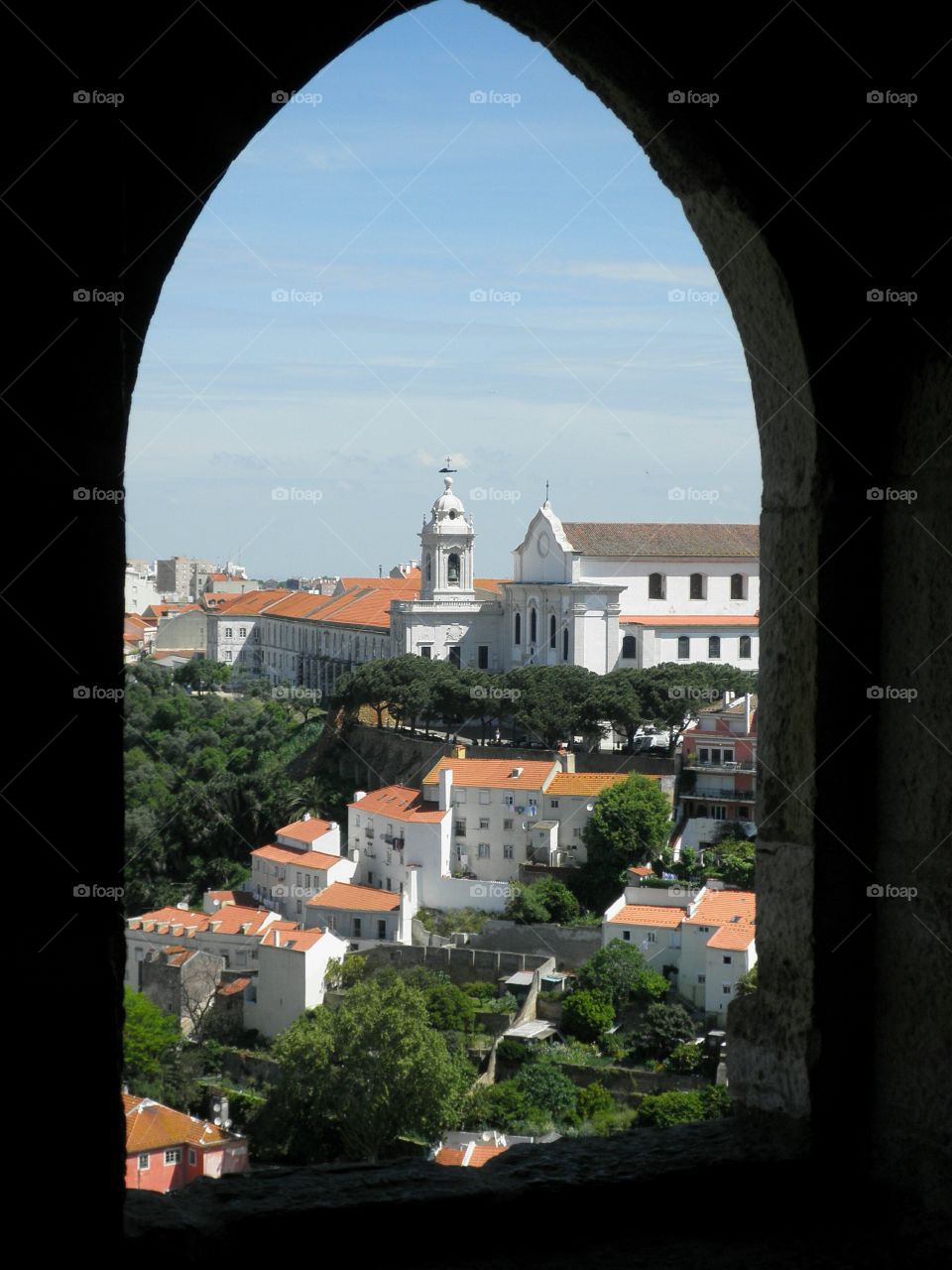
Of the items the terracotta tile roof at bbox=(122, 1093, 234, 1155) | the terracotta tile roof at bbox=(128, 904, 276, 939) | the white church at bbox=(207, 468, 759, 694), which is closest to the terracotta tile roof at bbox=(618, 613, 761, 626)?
the white church at bbox=(207, 468, 759, 694)

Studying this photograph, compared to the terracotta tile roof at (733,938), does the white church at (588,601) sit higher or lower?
higher

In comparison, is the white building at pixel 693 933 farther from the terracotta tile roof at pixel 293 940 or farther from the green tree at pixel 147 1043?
the green tree at pixel 147 1043

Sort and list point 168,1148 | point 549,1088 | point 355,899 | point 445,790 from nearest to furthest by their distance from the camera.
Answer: point 168,1148, point 549,1088, point 355,899, point 445,790

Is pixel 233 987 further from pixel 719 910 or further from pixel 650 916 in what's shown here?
pixel 719 910

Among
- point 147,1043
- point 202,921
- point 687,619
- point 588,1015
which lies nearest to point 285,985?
point 202,921

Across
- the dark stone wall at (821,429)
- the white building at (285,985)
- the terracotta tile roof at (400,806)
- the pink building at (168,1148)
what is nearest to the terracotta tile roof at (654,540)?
the terracotta tile roof at (400,806)

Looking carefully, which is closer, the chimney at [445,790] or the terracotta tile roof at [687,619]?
the chimney at [445,790]
